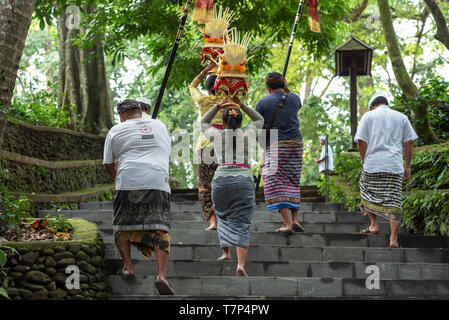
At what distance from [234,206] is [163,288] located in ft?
3.60

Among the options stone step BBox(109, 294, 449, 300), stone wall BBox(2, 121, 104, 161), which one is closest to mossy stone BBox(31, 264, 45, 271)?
stone step BBox(109, 294, 449, 300)

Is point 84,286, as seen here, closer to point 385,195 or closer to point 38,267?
point 38,267

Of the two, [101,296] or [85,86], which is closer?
[101,296]

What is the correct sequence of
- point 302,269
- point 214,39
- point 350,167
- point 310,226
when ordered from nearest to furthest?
point 302,269 → point 214,39 → point 310,226 → point 350,167

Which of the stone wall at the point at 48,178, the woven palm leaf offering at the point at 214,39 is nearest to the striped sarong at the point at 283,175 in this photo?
the woven palm leaf offering at the point at 214,39

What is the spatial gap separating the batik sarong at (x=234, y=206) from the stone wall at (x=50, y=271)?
1.23 meters

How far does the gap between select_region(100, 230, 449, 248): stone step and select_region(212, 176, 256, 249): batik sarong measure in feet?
3.88

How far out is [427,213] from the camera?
24.9 ft

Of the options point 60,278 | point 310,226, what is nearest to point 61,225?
point 60,278

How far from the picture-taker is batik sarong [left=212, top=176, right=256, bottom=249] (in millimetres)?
6133

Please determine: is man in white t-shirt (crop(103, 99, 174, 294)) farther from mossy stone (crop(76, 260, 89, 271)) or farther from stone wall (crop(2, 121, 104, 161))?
stone wall (crop(2, 121, 104, 161))

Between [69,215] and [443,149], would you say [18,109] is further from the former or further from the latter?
[443,149]

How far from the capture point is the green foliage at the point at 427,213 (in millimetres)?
7273
